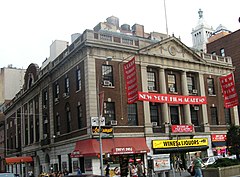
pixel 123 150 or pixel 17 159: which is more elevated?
pixel 123 150

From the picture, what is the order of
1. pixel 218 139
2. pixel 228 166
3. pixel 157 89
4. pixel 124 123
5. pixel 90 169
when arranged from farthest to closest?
pixel 218 139 < pixel 157 89 < pixel 124 123 < pixel 90 169 < pixel 228 166

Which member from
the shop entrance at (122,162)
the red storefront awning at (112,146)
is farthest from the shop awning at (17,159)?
the shop entrance at (122,162)

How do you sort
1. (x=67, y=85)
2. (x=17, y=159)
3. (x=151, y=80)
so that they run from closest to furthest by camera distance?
(x=151, y=80), (x=67, y=85), (x=17, y=159)

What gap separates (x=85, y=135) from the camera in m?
34.1

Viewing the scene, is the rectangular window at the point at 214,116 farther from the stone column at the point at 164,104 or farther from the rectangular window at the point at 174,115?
the stone column at the point at 164,104

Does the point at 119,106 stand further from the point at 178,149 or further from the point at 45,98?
the point at 45,98

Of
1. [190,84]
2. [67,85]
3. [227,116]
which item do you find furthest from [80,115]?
[227,116]

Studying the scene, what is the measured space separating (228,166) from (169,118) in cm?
1478

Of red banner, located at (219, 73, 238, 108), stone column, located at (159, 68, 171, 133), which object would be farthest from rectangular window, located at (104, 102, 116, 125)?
red banner, located at (219, 73, 238, 108)

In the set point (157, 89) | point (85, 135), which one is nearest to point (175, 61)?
point (157, 89)

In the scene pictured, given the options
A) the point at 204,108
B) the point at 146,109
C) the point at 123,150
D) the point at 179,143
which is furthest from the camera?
the point at 204,108

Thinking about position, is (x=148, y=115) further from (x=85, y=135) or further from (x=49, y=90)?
(x=49, y=90)

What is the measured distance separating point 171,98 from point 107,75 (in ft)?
25.4

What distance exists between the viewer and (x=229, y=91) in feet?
134
